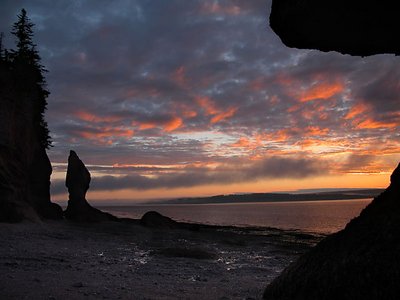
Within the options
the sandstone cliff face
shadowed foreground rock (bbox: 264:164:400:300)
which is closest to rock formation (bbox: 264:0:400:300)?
shadowed foreground rock (bbox: 264:164:400:300)

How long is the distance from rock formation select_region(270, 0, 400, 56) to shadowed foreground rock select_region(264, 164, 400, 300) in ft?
9.11

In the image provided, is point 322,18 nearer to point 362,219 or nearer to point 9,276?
point 362,219

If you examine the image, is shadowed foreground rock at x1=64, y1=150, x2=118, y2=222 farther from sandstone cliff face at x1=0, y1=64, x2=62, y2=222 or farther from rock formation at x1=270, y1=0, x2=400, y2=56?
rock formation at x1=270, y1=0, x2=400, y2=56

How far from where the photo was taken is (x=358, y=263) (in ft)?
20.4

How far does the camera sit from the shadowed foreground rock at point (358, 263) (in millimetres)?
5812

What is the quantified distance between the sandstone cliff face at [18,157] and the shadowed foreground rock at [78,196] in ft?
17.3

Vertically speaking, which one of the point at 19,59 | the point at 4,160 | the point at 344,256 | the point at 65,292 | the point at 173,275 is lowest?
the point at 173,275

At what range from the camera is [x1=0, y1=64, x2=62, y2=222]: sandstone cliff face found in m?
28.0

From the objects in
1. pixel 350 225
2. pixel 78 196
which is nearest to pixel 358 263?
pixel 350 225

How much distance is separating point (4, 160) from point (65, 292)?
25629 millimetres

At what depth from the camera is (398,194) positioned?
22.8 ft

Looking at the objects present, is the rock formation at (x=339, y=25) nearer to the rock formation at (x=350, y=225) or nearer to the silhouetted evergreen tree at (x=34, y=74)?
the rock formation at (x=350, y=225)

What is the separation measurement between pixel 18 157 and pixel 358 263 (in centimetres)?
3180

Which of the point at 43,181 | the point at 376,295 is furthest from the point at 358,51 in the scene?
the point at 43,181
